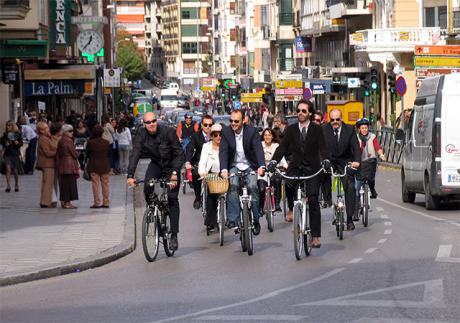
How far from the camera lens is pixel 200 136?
2630 centimetres

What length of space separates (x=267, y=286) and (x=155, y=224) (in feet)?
11.8

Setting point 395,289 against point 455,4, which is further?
point 455,4

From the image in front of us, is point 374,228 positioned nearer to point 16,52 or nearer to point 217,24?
point 16,52

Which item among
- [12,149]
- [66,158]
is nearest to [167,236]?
[66,158]

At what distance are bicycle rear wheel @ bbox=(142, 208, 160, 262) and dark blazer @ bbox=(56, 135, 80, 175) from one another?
9.98 metres

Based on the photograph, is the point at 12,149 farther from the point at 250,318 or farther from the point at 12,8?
the point at 250,318

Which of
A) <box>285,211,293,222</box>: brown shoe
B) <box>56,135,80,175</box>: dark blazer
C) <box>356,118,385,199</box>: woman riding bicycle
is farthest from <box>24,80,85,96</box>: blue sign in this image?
<box>285,211,293,222</box>: brown shoe

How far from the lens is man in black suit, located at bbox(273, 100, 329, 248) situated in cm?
1761

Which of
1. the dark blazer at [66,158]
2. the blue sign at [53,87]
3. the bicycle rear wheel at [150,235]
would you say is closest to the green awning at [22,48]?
the blue sign at [53,87]

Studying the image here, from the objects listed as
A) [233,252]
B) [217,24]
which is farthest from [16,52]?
[217,24]

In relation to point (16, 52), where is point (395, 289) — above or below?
below

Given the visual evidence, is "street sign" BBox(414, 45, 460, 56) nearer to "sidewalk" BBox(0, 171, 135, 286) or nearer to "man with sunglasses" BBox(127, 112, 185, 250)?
"sidewalk" BBox(0, 171, 135, 286)

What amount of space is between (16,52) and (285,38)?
65.3 metres

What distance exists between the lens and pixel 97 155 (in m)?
27.6
